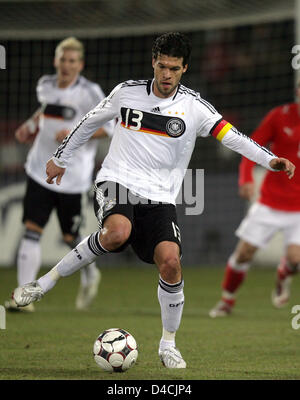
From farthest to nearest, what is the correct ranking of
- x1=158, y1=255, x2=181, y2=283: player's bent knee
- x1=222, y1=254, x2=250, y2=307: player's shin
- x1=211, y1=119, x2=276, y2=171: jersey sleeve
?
1. x1=222, y1=254, x2=250, y2=307: player's shin
2. x1=211, y1=119, x2=276, y2=171: jersey sleeve
3. x1=158, y1=255, x2=181, y2=283: player's bent knee

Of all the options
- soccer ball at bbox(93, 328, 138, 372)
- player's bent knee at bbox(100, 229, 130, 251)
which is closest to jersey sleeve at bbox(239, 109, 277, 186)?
player's bent knee at bbox(100, 229, 130, 251)

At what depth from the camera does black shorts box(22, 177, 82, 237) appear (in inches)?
322

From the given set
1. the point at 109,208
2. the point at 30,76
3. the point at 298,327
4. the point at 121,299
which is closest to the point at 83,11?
the point at 30,76

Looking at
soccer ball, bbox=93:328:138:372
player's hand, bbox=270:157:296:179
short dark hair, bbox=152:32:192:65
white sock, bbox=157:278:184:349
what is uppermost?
short dark hair, bbox=152:32:192:65

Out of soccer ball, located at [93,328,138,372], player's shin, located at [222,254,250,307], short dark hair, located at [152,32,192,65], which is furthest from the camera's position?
player's shin, located at [222,254,250,307]

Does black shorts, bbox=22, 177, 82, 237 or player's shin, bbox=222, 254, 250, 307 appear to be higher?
black shorts, bbox=22, 177, 82, 237

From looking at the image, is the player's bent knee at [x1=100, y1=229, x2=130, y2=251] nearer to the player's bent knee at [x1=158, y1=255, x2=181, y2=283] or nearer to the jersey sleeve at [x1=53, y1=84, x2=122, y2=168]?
the player's bent knee at [x1=158, y1=255, x2=181, y2=283]

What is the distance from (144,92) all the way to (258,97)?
9212mm

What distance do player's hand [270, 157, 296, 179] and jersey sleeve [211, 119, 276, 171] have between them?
82 millimetres

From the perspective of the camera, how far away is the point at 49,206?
828cm

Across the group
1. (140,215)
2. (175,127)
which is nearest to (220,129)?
(175,127)

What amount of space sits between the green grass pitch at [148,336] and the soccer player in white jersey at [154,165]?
38cm

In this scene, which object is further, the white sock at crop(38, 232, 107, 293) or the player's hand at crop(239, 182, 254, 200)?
the player's hand at crop(239, 182, 254, 200)

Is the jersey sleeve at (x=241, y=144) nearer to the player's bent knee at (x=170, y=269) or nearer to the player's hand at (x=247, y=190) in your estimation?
the player's bent knee at (x=170, y=269)
